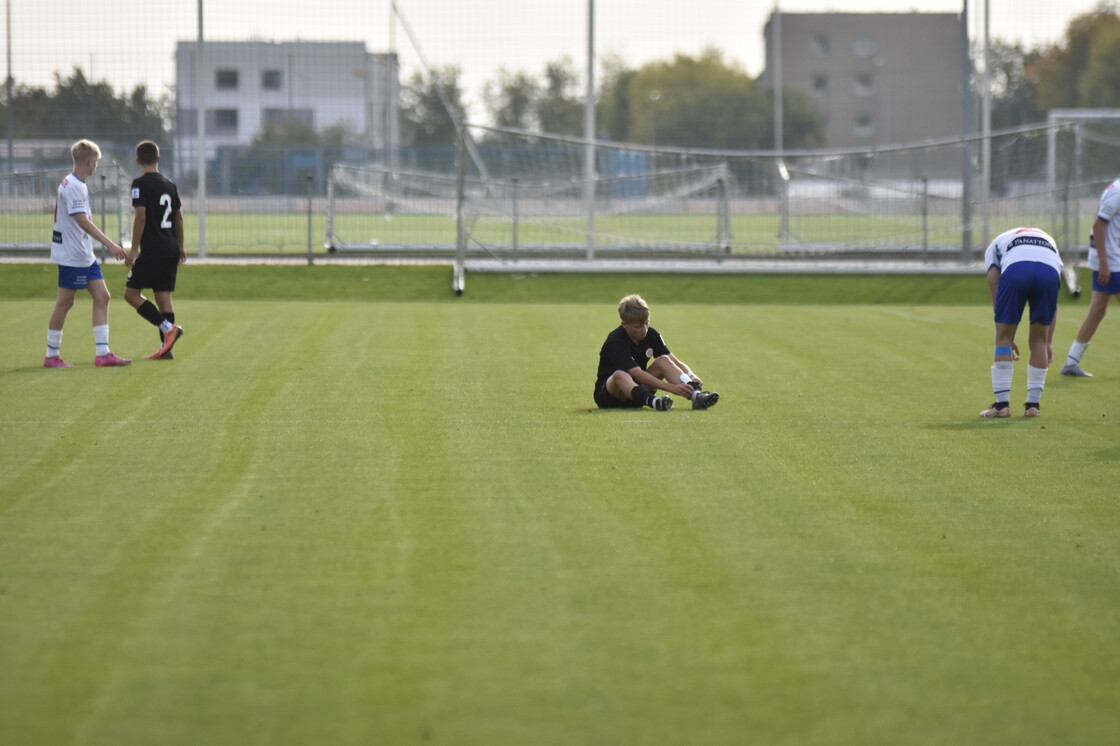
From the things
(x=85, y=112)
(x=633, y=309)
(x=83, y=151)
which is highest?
(x=85, y=112)

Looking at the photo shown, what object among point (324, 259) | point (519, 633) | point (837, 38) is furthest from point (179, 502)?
point (837, 38)

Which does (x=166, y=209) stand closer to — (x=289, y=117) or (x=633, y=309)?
(x=633, y=309)

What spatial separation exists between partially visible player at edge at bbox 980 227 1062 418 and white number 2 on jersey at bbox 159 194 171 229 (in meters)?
6.88

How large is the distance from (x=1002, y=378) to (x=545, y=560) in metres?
4.62

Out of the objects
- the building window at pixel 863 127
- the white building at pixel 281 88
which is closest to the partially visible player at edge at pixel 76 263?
the white building at pixel 281 88

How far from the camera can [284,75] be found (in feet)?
84.9

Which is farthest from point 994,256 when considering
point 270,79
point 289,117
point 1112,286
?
point 289,117

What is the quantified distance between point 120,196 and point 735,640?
1960 centimetres

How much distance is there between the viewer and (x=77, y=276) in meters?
10.6

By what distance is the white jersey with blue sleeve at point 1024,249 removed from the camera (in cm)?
827

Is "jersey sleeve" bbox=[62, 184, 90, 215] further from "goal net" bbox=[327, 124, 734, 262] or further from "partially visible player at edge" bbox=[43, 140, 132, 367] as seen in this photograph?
"goal net" bbox=[327, 124, 734, 262]

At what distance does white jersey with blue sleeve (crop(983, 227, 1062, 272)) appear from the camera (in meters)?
8.27

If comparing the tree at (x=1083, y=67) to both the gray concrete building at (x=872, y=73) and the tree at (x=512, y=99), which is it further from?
the tree at (x=512, y=99)

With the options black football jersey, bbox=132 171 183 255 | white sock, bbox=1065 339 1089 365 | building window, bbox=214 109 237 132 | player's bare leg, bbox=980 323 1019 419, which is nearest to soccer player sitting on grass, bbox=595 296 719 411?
player's bare leg, bbox=980 323 1019 419
